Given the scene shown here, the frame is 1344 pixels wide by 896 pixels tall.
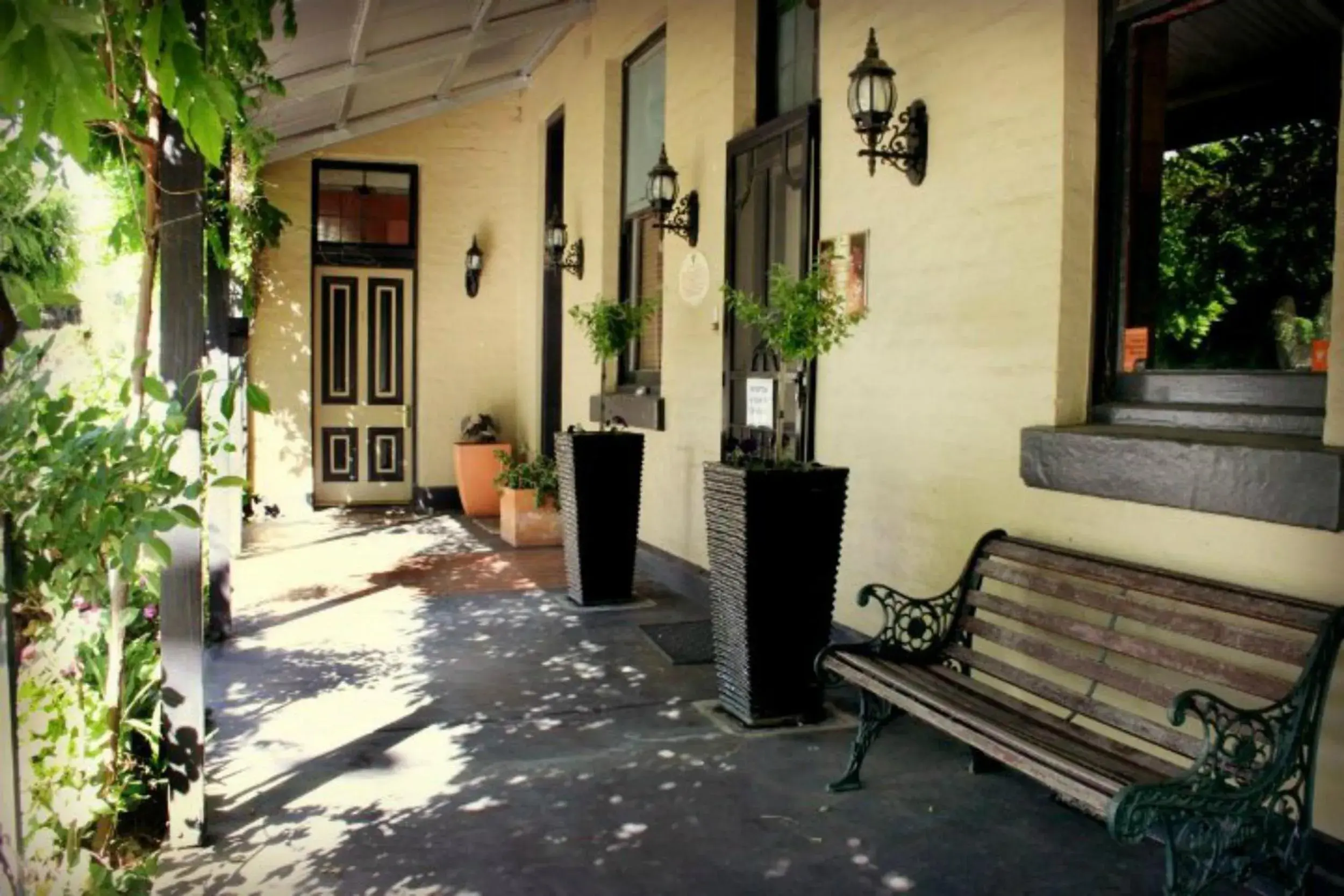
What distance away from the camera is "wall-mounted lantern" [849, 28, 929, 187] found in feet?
14.3

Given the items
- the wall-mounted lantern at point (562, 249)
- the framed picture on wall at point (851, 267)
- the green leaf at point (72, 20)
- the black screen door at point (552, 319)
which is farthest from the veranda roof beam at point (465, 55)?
the green leaf at point (72, 20)

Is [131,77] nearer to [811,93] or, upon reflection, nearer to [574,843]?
[574,843]

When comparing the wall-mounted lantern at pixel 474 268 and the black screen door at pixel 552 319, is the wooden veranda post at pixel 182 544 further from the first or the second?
the wall-mounted lantern at pixel 474 268

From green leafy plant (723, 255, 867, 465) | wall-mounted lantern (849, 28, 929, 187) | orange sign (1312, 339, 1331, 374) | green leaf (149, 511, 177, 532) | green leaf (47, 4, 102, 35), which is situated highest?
wall-mounted lantern (849, 28, 929, 187)

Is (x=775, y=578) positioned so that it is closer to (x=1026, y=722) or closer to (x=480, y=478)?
(x=1026, y=722)

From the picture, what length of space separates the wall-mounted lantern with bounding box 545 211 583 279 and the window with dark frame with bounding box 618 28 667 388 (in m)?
0.75

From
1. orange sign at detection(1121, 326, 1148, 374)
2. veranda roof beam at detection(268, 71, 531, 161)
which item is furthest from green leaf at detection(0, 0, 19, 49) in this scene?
veranda roof beam at detection(268, 71, 531, 161)

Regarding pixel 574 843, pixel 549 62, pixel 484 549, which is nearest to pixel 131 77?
pixel 574 843

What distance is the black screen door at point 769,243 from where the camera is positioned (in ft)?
17.8

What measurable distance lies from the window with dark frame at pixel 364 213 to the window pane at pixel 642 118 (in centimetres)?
367

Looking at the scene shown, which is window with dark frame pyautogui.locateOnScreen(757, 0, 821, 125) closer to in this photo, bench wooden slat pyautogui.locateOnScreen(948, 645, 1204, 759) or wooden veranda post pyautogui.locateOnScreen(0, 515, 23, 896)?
bench wooden slat pyautogui.locateOnScreen(948, 645, 1204, 759)

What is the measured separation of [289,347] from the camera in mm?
11055

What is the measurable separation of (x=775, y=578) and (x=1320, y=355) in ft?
6.25

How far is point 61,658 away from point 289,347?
8.95 meters
